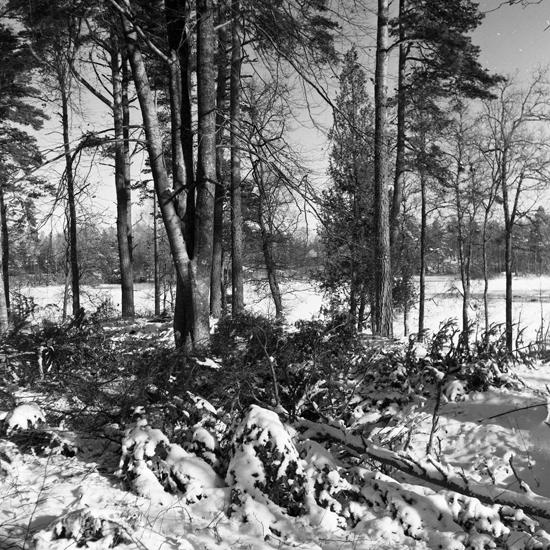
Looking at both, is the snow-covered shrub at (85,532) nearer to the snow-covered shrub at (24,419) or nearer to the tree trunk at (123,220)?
the snow-covered shrub at (24,419)

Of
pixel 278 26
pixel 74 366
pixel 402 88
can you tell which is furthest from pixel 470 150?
pixel 74 366

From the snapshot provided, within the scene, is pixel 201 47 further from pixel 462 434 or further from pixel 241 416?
pixel 462 434

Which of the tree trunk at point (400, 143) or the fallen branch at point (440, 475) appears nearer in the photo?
the fallen branch at point (440, 475)

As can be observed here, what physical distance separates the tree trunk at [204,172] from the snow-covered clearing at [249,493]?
2.00 metres

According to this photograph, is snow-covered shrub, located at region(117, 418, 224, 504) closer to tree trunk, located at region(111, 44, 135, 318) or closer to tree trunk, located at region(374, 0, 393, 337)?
tree trunk, located at region(374, 0, 393, 337)

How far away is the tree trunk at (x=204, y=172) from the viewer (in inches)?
214

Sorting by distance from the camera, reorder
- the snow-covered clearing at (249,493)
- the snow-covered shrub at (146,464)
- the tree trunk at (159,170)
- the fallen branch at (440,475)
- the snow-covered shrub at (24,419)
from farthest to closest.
Result: 1. the tree trunk at (159,170)
2. the snow-covered shrub at (24,419)
3. the snow-covered shrub at (146,464)
4. the fallen branch at (440,475)
5. the snow-covered clearing at (249,493)

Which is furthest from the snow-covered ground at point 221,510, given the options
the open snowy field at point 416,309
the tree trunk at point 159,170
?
the open snowy field at point 416,309

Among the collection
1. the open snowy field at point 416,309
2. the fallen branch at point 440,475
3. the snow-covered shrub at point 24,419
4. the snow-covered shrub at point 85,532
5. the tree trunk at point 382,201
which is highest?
the tree trunk at point 382,201

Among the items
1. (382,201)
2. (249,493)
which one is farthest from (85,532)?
(382,201)

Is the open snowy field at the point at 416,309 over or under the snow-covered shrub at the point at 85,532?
under

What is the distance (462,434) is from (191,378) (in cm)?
276

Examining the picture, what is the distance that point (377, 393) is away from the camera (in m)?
5.00

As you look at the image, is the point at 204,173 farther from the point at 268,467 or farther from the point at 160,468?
the point at 268,467
